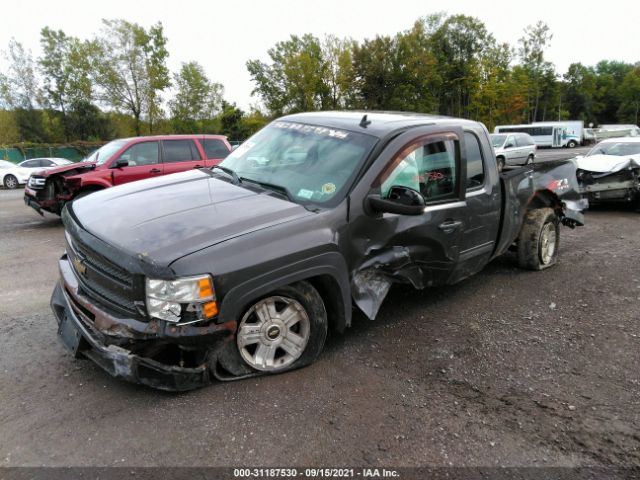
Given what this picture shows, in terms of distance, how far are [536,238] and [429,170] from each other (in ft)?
7.83

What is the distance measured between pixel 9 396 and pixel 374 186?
9.27 ft

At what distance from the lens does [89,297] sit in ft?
9.93

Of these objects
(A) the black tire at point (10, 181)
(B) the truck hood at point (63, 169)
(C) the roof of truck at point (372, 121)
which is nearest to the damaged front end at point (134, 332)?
(C) the roof of truck at point (372, 121)

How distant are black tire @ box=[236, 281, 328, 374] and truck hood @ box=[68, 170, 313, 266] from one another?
46 cm

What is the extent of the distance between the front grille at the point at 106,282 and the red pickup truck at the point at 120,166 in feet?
19.7

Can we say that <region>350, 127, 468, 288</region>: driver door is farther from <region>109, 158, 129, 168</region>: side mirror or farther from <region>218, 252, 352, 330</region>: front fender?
<region>109, 158, 129, 168</region>: side mirror

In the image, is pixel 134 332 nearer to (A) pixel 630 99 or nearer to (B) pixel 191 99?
(B) pixel 191 99

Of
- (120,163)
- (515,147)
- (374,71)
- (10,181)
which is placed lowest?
(10,181)

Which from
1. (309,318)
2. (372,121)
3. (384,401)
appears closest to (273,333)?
(309,318)

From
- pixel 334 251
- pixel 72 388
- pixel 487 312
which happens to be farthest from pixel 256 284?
pixel 487 312

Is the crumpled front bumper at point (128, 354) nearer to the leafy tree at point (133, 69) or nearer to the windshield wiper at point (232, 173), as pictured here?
the windshield wiper at point (232, 173)

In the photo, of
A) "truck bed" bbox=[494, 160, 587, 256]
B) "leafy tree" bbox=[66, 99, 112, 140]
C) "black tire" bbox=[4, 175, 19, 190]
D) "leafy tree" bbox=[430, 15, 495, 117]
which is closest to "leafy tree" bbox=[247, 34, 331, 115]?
"leafy tree" bbox=[430, 15, 495, 117]

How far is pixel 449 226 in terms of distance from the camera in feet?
13.4

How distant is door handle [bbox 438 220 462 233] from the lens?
13.3 feet
